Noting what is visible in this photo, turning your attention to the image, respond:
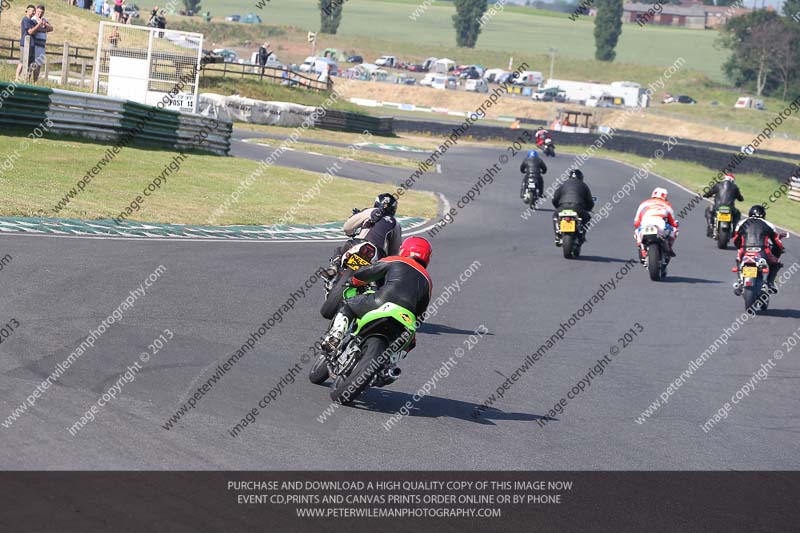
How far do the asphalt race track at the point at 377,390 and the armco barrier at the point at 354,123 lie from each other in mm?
28902

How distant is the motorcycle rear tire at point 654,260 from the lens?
1839cm

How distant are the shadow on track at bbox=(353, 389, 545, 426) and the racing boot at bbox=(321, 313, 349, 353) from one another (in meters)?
0.50

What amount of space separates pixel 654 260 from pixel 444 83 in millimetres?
74847

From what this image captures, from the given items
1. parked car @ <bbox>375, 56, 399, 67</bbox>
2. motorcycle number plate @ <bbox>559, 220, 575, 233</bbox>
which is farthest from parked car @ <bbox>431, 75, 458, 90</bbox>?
motorcycle number plate @ <bbox>559, 220, 575, 233</bbox>

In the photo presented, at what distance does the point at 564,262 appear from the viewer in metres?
19.8

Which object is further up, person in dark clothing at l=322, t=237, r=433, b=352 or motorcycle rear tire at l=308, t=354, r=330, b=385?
person in dark clothing at l=322, t=237, r=433, b=352

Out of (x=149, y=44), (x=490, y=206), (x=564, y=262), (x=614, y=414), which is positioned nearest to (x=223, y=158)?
(x=149, y=44)

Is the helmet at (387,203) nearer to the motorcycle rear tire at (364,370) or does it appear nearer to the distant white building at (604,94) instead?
the motorcycle rear tire at (364,370)

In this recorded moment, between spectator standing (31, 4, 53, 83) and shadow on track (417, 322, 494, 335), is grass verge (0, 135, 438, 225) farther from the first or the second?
shadow on track (417, 322, 494, 335)

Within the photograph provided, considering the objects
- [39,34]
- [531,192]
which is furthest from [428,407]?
[39,34]

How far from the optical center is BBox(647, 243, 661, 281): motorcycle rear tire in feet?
60.3

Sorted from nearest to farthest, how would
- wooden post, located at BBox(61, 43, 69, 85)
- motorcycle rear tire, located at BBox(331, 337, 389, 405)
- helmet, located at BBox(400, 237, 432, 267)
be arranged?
motorcycle rear tire, located at BBox(331, 337, 389, 405) < helmet, located at BBox(400, 237, 432, 267) < wooden post, located at BBox(61, 43, 69, 85)

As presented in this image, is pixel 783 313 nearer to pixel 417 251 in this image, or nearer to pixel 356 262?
pixel 356 262

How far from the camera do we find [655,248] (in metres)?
18.4
